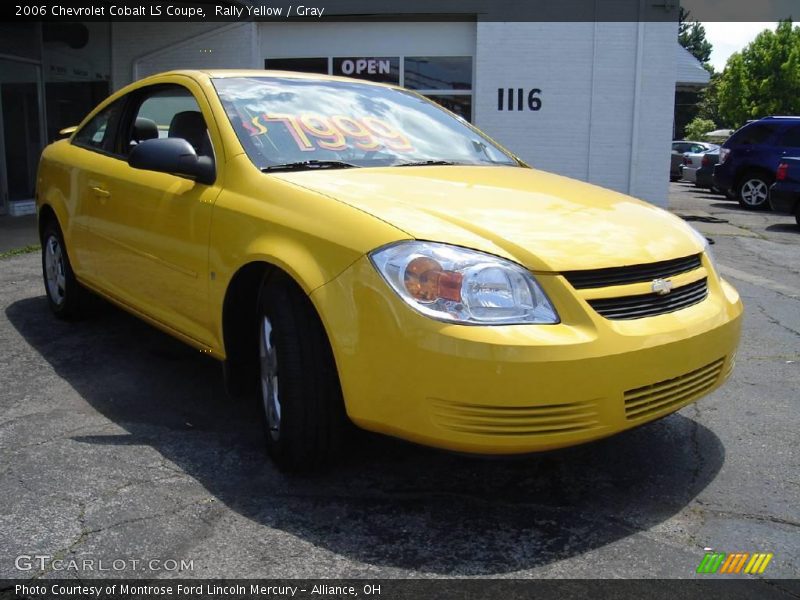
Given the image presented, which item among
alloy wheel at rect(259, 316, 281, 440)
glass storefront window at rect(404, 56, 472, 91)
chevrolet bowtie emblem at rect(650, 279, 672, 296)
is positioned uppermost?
glass storefront window at rect(404, 56, 472, 91)

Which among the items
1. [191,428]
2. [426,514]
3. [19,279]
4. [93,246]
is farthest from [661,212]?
[19,279]

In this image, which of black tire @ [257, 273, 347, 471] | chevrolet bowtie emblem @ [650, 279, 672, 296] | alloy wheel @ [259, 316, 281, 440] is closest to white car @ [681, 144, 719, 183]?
chevrolet bowtie emblem @ [650, 279, 672, 296]

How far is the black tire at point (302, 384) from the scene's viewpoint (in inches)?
112

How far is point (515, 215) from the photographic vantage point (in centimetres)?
290

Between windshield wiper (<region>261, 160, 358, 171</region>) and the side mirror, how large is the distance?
0.31 meters

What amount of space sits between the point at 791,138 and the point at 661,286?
14261mm

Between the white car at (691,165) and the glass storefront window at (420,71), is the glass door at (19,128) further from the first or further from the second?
the white car at (691,165)

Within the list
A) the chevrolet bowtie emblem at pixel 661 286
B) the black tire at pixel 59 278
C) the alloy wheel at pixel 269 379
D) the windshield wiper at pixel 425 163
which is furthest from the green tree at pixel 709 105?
the alloy wheel at pixel 269 379

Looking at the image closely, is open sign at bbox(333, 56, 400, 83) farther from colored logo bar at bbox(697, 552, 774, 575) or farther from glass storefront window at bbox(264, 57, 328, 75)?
colored logo bar at bbox(697, 552, 774, 575)

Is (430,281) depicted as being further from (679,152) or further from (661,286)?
(679,152)

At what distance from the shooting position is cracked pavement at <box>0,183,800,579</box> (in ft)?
8.36

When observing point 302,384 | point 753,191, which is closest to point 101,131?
point 302,384

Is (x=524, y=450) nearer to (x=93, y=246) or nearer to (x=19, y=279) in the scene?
(x=93, y=246)

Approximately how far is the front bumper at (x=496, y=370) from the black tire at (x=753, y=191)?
14613 mm
